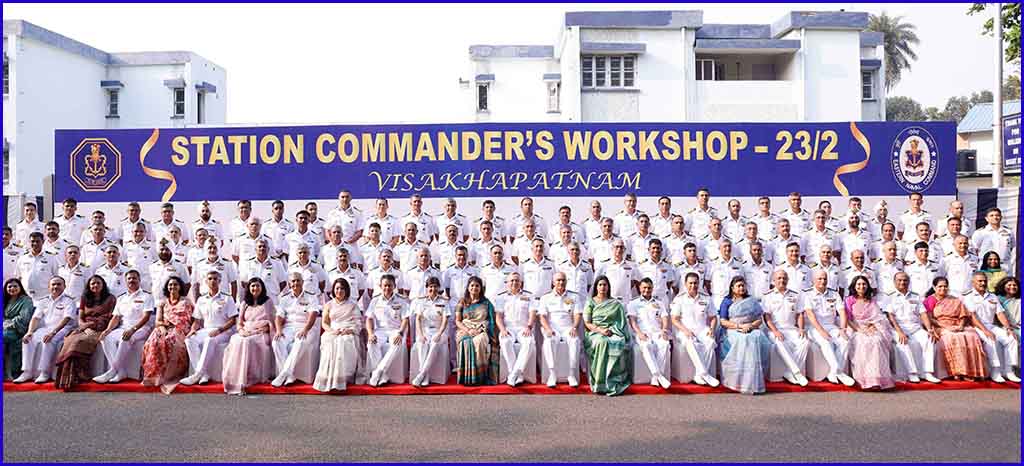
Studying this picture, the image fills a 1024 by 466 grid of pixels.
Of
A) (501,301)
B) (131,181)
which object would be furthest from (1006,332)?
(131,181)

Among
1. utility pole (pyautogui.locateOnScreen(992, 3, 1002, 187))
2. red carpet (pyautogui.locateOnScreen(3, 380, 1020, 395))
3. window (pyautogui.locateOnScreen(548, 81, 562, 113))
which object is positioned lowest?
red carpet (pyautogui.locateOnScreen(3, 380, 1020, 395))

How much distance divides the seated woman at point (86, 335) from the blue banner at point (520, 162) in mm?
2587

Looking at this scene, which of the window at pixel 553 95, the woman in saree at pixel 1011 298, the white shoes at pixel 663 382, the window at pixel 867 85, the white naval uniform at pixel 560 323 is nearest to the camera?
the white shoes at pixel 663 382

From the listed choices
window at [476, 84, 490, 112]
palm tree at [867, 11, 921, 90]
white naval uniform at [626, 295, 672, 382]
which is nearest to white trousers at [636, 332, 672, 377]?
white naval uniform at [626, 295, 672, 382]

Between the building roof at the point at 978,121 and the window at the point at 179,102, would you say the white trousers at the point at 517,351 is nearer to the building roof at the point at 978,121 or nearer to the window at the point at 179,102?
the window at the point at 179,102

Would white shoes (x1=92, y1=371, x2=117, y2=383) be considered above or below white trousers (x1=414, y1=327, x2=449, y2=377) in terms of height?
below

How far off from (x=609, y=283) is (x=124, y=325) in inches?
170

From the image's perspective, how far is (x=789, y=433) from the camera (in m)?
5.85

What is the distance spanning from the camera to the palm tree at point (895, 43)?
130ft

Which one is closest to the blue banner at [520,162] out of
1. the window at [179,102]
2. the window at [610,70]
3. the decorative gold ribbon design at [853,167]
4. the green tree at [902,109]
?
the decorative gold ribbon design at [853,167]

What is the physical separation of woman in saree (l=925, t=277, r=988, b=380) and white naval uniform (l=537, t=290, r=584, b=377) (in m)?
3.09

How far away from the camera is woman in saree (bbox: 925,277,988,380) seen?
7.45m

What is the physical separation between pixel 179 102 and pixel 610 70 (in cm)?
1295

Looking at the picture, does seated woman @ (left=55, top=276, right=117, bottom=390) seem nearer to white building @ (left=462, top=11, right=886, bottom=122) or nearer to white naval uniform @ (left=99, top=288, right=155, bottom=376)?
white naval uniform @ (left=99, top=288, right=155, bottom=376)
